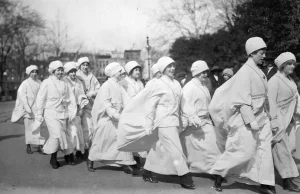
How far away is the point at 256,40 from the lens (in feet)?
18.0

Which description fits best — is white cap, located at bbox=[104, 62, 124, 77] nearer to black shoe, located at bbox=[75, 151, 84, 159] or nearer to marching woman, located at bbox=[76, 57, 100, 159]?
marching woman, located at bbox=[76, 57, 100, 159]

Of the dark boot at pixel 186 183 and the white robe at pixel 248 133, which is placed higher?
the white robe at pixel 248 133

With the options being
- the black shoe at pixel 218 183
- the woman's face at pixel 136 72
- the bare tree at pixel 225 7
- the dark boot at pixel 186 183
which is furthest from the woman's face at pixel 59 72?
the bare tree at pixel 225 7

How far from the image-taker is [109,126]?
Result: 720 centimetres

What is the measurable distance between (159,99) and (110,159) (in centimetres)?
184

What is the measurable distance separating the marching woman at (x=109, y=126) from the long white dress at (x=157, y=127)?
0.68m

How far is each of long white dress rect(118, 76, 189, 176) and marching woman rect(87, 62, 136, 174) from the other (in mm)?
678

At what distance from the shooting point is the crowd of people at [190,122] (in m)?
5.34

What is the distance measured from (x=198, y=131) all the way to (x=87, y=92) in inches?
150

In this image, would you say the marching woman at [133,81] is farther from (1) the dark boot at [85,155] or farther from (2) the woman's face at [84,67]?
(2) the woman's face at [84,67]

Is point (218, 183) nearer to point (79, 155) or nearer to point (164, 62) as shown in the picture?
point (164, 62)

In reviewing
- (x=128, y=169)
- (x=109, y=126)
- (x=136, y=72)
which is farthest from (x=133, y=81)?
(x=128, y=169)

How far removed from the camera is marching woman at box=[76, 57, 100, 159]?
8523mm

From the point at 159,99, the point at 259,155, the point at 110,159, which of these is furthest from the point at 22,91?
the point at 259,155
